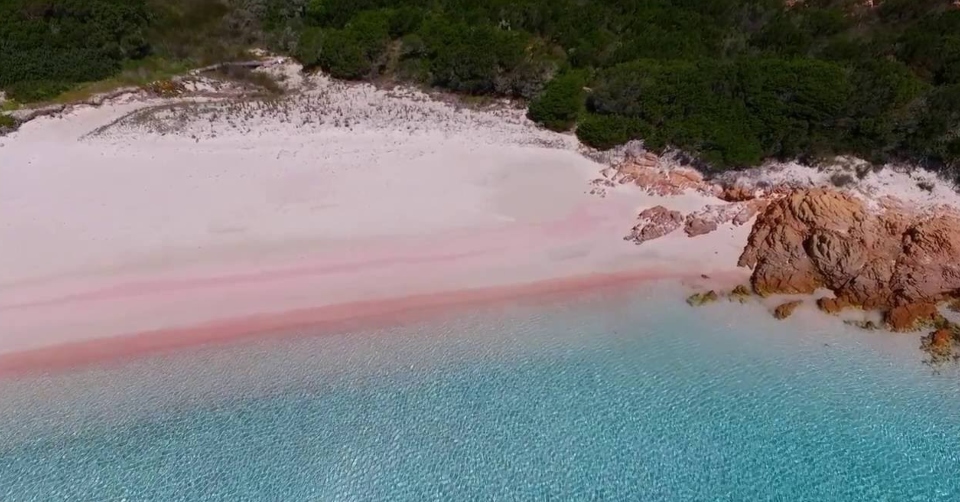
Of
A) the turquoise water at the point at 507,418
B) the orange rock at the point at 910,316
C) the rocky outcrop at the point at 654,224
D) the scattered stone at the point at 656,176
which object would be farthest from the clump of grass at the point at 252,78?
the orange rock at the point at 910,316

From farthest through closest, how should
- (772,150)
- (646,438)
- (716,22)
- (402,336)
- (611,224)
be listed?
1. (716,22)
2. (772,150)
3. (611,224)
4. (402,336)
5. (646,438)

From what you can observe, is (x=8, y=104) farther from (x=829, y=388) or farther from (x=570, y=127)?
(x=829, y=388)

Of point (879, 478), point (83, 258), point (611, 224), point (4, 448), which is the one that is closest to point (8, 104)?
point (83, 258)

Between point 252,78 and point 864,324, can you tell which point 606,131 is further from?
point 252,78

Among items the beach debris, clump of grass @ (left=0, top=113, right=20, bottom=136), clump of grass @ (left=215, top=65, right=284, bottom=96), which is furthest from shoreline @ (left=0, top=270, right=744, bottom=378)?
the beach debris

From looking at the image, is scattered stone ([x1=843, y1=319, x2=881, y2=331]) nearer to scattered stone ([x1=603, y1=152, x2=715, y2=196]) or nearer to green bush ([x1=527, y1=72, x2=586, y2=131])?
scattered stone ([x1=603, y1=152, x2=715, y2=196])

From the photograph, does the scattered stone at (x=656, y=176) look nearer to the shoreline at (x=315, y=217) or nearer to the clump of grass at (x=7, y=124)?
the shoreline at (x=315, y=217)

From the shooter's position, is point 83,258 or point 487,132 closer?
point 83,258
